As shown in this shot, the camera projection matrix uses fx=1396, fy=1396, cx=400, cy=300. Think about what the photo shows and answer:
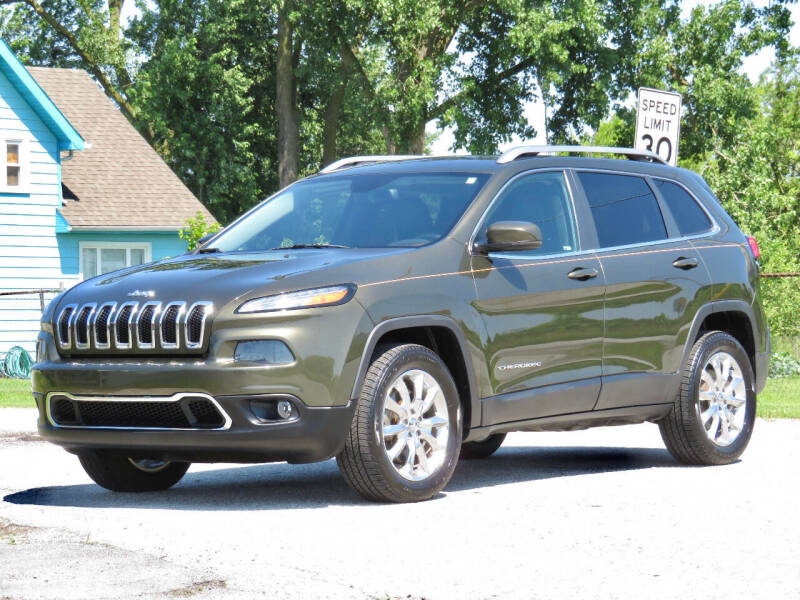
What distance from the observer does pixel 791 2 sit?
1471 inches

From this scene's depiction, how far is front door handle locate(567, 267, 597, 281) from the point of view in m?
8.33

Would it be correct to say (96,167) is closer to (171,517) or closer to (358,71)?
(358,71)

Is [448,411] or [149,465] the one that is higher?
[448,411]

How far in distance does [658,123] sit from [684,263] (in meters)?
4.69

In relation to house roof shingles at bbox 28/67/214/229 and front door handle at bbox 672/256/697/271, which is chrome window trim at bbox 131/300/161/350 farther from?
house roof shingles at bbox 28/67/214/229

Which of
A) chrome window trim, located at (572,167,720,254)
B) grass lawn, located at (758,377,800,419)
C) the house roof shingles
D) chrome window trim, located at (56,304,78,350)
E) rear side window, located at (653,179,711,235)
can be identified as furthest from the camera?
the house roof shingles

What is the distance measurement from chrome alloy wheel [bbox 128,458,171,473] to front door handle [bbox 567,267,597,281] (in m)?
2.65

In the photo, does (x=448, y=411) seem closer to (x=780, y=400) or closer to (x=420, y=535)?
(x=420, y=535)

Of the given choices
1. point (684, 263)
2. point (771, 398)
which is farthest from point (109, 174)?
point (684, 263)

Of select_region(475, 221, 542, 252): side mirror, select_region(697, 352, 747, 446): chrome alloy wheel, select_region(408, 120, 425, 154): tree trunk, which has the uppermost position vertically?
select_region(408, 120, 425, 154): tree trunk

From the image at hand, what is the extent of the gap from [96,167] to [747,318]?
24101 millimetres

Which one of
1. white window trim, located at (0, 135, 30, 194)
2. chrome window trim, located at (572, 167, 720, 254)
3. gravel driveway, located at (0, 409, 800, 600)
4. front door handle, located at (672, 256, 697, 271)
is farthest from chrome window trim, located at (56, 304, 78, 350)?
white window trim, located at (0, 135, 30, 194)

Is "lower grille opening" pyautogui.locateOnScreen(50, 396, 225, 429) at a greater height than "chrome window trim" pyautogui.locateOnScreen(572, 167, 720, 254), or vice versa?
"chrome window trim" pyautogui.locateOnScreen(572, 167, 720, 254)

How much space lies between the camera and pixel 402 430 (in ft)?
23.8
